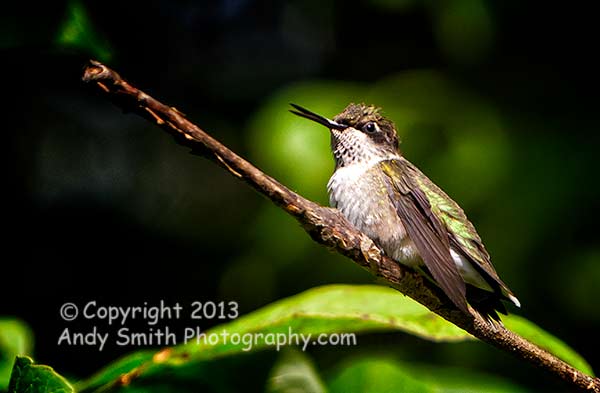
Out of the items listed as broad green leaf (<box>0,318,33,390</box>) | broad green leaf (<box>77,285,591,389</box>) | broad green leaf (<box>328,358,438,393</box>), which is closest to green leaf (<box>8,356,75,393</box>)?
broad green leaf (<box>77,285,591,389</box>)

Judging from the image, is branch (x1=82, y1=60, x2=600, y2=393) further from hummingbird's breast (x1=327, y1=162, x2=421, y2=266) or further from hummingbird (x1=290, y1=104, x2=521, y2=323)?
hummingbird's breast (x1=327, y1=162, x2=421, y2=266)

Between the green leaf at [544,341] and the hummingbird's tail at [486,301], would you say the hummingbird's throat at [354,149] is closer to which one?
the hummingbird's tail at [486,301]

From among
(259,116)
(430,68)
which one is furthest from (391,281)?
(430,68)

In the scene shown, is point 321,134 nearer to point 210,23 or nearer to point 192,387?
point 210,23

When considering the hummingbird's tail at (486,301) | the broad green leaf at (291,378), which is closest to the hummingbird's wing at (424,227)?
the hummingbird's tail at (486,301)

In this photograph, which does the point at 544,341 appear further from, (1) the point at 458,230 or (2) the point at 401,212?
(2) the point at 401,212
